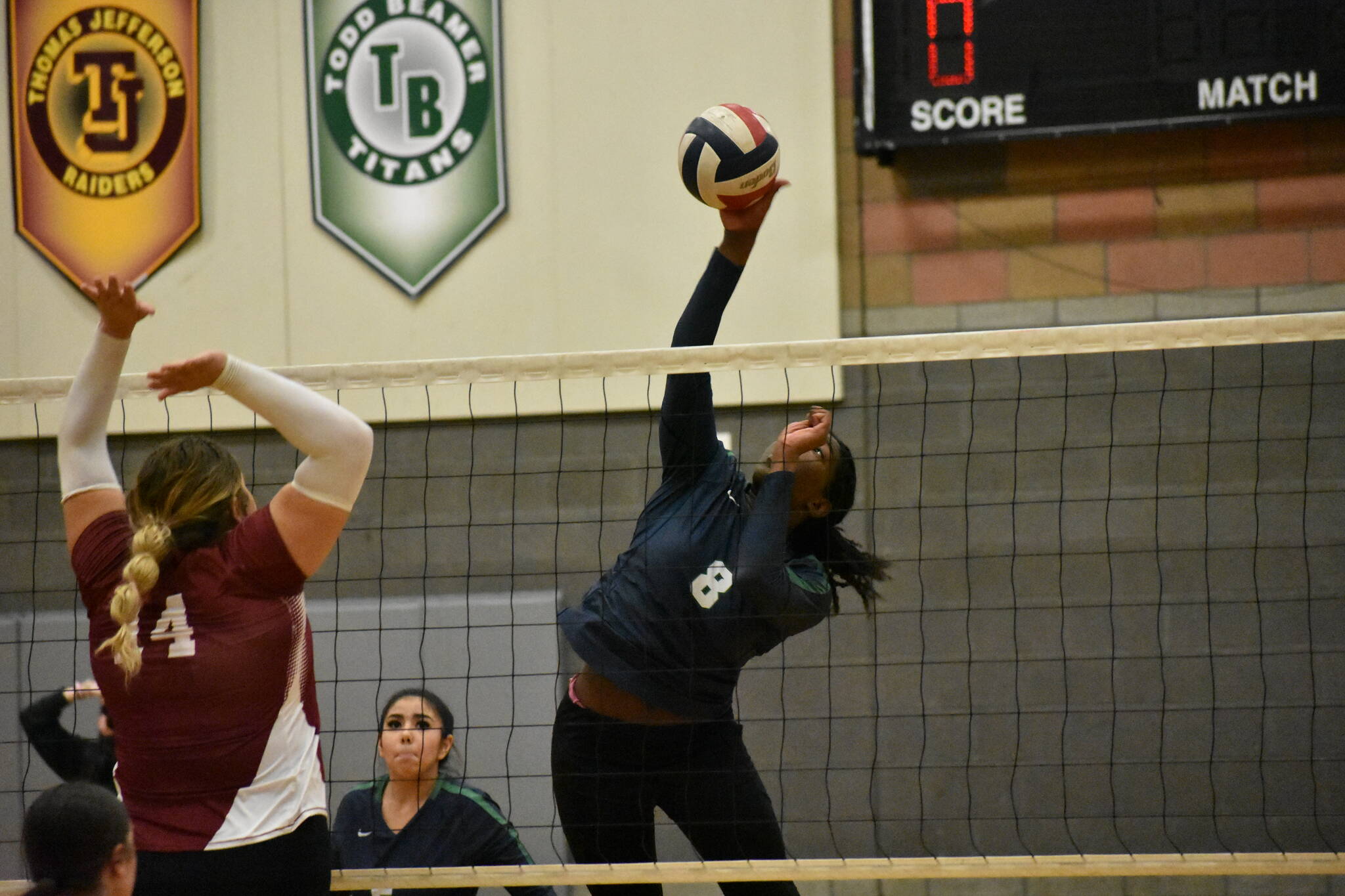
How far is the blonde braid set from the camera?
1.96 metres

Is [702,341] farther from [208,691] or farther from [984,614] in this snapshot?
[984,614]

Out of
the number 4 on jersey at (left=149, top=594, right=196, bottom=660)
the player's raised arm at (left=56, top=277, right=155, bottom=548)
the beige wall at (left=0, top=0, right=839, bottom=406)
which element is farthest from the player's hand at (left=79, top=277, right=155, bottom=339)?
the beige wall at (left=0, top=0, right=839, bottom=406)

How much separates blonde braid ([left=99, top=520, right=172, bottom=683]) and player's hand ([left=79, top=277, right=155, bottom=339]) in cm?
38

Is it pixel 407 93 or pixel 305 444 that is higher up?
pixel 407 93

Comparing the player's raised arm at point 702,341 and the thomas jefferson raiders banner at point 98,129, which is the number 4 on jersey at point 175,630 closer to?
the player's raised arm at point 702,341

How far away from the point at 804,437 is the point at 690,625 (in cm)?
55

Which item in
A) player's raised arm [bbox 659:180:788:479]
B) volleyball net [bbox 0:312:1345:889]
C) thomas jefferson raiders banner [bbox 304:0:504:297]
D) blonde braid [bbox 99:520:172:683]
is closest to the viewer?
blonde braid [bbox 99:520:172:683]

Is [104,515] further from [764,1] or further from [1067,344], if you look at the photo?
[764,1]

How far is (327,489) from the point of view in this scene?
201 centimetres

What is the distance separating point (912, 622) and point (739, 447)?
3.63ft

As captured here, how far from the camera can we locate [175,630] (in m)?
2.03

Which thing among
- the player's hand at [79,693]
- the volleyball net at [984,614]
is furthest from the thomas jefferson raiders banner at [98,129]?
the player's hand at [79,693]

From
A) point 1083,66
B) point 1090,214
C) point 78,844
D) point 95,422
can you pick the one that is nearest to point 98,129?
point 95,422

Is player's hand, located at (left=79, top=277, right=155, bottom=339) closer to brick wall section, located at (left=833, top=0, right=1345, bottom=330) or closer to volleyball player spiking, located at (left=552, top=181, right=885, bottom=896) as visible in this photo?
volleyball player spiking, located at (left=552, top=181, right=885, bottom=896)
